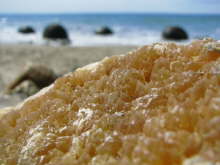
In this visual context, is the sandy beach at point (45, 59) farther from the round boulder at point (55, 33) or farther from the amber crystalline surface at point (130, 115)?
the round boulder at point (55, 33)

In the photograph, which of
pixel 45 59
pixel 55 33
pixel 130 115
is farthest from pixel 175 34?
pixel 130 115

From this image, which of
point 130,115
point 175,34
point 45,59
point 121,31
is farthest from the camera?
point 121,31

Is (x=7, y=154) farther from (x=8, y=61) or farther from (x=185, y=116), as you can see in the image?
(x=8, y=61)

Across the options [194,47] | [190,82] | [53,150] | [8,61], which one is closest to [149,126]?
[190,82]

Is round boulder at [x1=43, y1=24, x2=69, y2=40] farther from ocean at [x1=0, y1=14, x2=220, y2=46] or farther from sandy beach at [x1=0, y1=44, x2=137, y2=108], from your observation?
sandy beach at [x1=0, y1=44, x2=137, y2=108]

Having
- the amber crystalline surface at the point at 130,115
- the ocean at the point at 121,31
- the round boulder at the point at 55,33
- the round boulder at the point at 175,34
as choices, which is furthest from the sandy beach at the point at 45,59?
the round boulder at the point at 175,34

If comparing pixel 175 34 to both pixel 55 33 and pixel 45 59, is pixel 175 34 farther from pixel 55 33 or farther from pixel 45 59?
pixel 45 59

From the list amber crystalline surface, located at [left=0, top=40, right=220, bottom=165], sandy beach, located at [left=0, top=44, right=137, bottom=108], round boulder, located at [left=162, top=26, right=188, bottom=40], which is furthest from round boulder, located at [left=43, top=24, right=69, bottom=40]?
amber crystalline surface, located at [left=0, top=40, right=220, bottom=165]

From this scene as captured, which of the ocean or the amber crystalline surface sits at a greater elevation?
the amber crystalline surface

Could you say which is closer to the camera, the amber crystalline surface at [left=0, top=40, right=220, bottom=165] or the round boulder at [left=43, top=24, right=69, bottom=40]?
the amber crystalline surface at [left=0, top=40, right=220, bottom=165]

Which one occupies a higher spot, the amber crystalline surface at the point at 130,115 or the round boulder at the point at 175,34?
the amber crystalline surface at the point at 130,115
